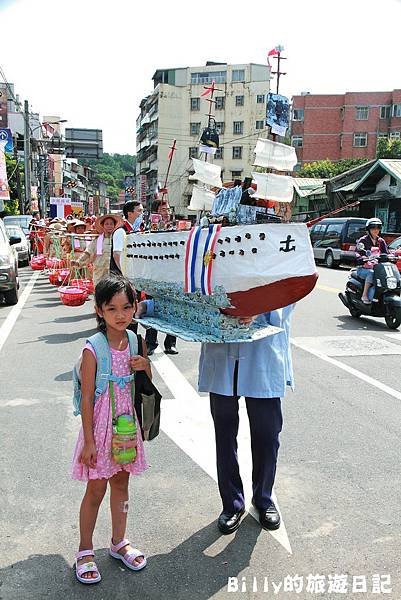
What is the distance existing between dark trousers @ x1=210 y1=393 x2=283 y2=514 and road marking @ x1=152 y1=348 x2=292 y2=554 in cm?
19

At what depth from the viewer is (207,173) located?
11.9ft

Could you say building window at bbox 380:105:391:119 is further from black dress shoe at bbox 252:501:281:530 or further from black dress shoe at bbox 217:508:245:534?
black dress shoe at bbox 217:508:245:534

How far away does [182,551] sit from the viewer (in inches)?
115

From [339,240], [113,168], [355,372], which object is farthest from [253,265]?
[113,168]

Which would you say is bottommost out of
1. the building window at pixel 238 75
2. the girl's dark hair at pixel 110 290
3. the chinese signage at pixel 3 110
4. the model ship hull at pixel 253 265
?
the girl's dark hair at pixel 110 290

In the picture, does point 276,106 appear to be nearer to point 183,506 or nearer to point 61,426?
point 183,506

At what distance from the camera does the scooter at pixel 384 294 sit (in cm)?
916

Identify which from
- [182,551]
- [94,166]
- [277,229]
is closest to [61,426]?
[182,551]

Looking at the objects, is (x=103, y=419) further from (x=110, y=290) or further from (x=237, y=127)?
(x=237, y=127)

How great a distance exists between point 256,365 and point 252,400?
0.20 m

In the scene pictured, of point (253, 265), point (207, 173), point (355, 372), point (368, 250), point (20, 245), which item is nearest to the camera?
point (253, 265)

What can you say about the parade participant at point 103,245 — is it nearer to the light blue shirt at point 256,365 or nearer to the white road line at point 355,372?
the white road line at point 355,372

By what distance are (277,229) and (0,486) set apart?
2404 mm

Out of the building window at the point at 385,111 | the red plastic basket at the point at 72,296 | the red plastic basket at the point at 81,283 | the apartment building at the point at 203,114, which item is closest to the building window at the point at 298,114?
the apartment building at the point at 203,114
